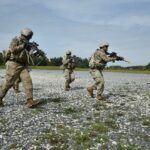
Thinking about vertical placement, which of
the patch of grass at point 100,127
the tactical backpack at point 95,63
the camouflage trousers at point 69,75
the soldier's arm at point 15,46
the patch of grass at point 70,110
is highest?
the soldier's arm at point 15,46

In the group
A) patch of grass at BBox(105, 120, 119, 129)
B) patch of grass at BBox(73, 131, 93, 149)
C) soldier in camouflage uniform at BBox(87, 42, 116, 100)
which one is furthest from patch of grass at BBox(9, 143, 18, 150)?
soldier in camouflage uniform at BBox(87, 42, 116, 100)

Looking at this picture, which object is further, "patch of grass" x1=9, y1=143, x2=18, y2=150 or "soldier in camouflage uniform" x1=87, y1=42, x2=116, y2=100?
"soldier in camouflage uniform" x1=87, y1=42, x2=116, y2=100

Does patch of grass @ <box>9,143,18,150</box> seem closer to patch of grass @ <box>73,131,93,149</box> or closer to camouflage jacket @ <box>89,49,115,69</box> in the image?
patch of grass @ <box>73,131,93,149</box>

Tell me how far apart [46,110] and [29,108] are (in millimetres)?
956

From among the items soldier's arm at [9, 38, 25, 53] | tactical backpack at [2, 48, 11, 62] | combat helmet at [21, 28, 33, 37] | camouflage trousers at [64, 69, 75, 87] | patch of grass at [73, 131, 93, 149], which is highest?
combat helmet at [21, 28, 33, 37]

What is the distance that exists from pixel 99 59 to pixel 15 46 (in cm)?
597

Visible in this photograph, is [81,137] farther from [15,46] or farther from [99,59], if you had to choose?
[99,59]

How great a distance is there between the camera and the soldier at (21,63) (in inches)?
818

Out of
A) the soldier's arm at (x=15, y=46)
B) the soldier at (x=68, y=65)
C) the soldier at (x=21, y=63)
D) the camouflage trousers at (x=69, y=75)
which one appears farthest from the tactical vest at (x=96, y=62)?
the soldier at (x=68, y=65)

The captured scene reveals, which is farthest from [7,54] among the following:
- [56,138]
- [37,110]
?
[56,138]

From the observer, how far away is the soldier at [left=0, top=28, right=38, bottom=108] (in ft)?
68.2

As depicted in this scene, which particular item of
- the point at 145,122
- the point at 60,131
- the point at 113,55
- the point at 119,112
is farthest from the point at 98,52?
the point at 60,131

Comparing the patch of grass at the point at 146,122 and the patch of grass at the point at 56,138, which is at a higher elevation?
the patch of grass at the point at 146,122

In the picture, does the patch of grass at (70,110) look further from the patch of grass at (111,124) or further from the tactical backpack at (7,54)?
the tactical backpack at (7,54)
